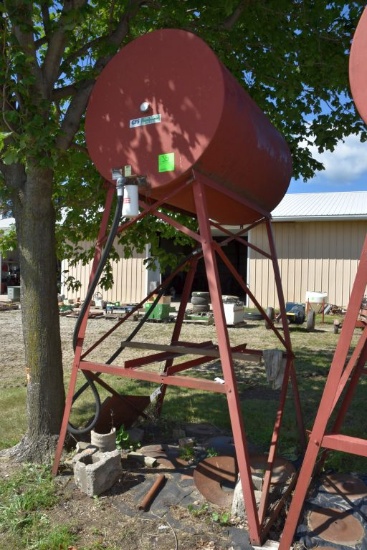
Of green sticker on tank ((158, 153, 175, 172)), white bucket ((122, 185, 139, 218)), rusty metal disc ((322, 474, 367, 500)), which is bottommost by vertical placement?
rusty metal disc ((322, 474, 367, 500))

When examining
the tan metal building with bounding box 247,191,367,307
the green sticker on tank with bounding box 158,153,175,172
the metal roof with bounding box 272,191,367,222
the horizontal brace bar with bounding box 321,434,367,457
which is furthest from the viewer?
the tan metal building with bounding box 247,191,367,307

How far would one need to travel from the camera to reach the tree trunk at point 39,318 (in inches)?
180

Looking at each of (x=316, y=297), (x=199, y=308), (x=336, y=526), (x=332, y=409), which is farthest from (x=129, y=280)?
(x=332, y=409)

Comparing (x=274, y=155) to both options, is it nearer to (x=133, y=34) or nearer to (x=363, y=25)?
(x=363, y=25)

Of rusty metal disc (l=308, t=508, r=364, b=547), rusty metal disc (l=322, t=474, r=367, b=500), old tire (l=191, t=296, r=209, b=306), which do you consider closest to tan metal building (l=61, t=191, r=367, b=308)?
old tire (l=191, t=296, r=209, b=306)

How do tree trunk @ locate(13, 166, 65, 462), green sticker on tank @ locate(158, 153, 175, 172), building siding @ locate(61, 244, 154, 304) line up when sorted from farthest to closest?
1. building siding @ locate(61, 244, 154, 304)
2. tree trunk @ locate(13, 166, 65, 462)
3. green sticker on tank @ locate(158, 153, 175, 172)

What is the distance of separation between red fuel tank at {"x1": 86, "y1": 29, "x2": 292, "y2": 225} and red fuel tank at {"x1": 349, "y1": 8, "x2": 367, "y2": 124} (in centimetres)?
94

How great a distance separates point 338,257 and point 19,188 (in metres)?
14.6

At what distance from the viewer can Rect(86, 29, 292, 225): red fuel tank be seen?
363 centimetres

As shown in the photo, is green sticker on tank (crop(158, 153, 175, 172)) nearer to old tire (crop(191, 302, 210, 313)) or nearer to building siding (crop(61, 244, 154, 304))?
old tire (crop(191, 302, 210, 313))

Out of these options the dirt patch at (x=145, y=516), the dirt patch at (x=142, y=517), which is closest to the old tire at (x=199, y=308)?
the dirt patch at (x=145, y=516)

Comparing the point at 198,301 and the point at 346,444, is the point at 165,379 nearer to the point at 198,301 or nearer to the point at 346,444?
the point at 346,444

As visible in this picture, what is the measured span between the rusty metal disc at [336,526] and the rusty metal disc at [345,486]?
0.80ft

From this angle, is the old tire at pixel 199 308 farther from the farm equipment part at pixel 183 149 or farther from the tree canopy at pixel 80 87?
the farm equipment part at pixel 183 149
